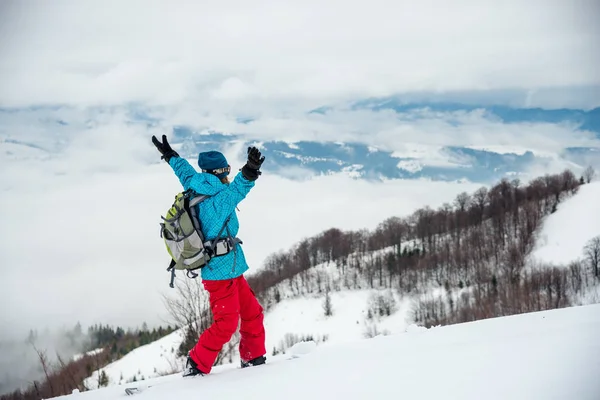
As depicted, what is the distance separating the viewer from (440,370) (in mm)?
3543

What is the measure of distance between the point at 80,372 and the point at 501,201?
109419mm

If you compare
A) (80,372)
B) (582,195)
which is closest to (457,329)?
(80,372)

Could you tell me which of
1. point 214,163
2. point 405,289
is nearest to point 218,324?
point 214,163

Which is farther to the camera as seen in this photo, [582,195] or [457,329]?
[582,195]

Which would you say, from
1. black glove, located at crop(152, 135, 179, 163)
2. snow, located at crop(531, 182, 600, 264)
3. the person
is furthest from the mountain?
black glove, located at crop(152, 135, 179, 163)

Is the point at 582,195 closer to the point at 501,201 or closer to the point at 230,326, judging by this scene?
the point at 501,201

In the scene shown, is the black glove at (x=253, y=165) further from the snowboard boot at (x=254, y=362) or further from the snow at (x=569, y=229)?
the snow at (x=569, y=229)

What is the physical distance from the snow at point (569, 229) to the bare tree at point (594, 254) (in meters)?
2.10

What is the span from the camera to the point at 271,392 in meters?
3.68

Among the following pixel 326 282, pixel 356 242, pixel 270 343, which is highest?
pixel 356 242

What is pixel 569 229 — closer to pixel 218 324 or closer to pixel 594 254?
pixel 594 254

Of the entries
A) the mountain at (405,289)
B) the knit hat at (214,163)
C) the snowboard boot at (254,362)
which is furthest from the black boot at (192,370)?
the mountain at (405,289)

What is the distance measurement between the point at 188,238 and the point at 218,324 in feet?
3.04

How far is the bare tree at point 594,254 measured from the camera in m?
73.8
